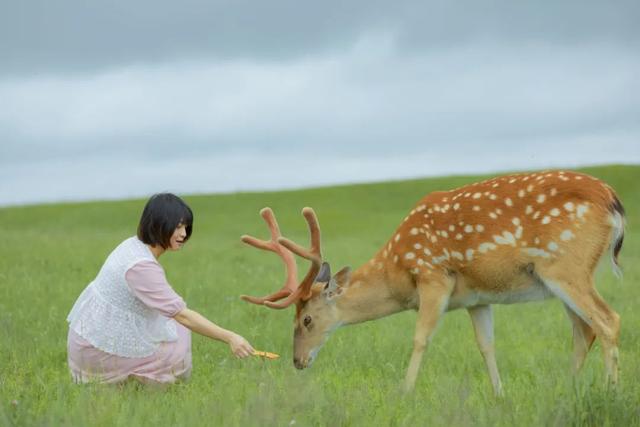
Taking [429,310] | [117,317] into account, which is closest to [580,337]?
[429,310]

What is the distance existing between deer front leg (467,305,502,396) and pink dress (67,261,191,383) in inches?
93.0

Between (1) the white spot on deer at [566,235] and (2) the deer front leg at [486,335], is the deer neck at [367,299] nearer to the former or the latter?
(2) the deer front leg at [486,335]

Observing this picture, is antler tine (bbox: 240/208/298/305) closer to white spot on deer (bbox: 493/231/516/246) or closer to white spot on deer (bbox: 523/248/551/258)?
white spot on deer (bbox: 493/231/516/246)

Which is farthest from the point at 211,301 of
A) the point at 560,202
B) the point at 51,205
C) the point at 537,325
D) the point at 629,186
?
the point at 51,205

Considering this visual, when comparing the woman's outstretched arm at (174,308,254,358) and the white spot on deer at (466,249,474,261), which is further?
the white spot on deer at (466,249,474,261)

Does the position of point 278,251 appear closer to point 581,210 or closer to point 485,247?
point 485,247

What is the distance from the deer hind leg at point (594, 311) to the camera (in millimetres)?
7188

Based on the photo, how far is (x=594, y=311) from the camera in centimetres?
721

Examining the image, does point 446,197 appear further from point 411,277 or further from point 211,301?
point 211,301

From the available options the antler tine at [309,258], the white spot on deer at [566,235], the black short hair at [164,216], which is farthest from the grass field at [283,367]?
the black short hair at [164,216]

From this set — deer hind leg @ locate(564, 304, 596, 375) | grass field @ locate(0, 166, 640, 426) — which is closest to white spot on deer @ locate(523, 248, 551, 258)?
deer hind leg @ locate(564, 304, 596, 375)

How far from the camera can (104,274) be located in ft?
22.7

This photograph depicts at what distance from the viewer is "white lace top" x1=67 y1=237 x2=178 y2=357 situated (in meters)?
6.88

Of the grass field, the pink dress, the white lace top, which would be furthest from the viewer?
the white lace top
